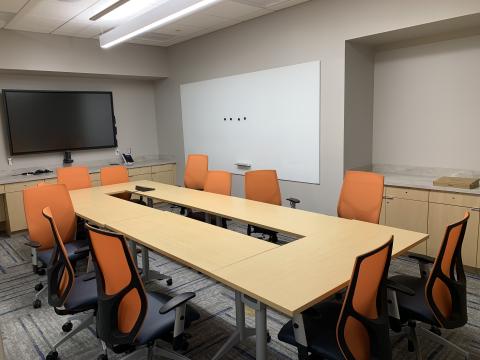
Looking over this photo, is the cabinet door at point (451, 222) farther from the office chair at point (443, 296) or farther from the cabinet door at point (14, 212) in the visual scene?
the cabinet door at point (14, 212)

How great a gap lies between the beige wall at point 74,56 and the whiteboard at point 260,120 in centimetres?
80

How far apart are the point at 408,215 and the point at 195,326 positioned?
2.49 m

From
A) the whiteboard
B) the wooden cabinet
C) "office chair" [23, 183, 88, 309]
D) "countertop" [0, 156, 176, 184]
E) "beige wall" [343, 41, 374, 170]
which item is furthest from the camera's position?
"countertop" [0, 156, 176, 184]

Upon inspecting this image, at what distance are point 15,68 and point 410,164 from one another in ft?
18.0

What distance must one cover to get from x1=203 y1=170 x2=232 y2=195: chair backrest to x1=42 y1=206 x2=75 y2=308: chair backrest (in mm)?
2119

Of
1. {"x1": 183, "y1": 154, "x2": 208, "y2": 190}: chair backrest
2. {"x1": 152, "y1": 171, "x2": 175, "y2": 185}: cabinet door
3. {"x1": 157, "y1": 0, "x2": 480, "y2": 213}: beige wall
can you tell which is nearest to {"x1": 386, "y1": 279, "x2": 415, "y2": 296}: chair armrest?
{"x1": 157, "y1": 0, "x2": 480, "y2": 213}: beige wall

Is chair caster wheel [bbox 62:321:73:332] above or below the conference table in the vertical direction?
below

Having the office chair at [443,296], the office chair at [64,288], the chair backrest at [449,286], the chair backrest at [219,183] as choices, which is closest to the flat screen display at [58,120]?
the chair backrest at [219,183]

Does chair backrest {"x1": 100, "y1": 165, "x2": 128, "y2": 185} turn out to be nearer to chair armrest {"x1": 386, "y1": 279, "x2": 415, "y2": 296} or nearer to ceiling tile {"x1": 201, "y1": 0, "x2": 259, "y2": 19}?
ceiling tile {"x1": 201, "y1": 0, "x2": 259, "y2": 19}

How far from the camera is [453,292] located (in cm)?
205

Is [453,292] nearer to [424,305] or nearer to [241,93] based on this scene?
[424,305]

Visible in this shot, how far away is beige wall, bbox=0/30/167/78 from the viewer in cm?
509

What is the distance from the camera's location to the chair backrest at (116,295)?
6.10 feet

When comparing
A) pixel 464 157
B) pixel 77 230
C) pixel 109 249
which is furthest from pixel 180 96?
pixel 109 249
